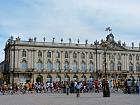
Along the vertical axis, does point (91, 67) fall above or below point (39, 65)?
below

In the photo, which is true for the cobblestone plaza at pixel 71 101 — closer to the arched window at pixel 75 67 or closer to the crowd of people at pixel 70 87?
the crowd of people at pixel 70 87

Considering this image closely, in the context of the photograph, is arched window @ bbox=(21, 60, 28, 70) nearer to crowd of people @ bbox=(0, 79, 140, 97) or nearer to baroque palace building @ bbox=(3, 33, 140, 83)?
baroque palace building @ bbox=(3, 33, 140, 83)

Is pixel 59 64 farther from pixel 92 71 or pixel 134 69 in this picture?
pixel 134 69

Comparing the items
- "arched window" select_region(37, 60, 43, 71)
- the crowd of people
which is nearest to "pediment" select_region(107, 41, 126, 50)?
"arched window" select_region(37, 60, 43, 71)

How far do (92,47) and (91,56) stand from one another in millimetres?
2556

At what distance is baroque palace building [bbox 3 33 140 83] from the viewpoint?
306ft

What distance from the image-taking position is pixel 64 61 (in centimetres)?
9856

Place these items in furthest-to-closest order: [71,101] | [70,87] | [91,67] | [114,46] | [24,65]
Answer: [114,46] → [91,67] → [24,65] → [70,87] → [71,101]

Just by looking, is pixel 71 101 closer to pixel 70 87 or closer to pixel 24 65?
pixel 70 87

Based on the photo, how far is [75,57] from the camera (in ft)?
329

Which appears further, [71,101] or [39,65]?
[39,65]

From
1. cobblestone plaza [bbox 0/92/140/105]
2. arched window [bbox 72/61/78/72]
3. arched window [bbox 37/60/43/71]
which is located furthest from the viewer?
arched window [bbox 72/61/78/72]

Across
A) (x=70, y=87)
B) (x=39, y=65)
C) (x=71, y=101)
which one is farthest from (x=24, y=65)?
(x=71, y=101)

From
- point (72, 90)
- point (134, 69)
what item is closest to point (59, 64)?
point (134, 69)
